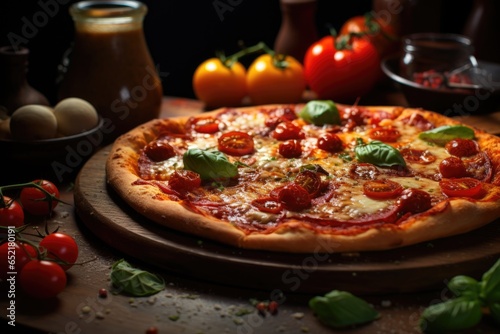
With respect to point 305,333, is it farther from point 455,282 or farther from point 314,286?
point 455,282

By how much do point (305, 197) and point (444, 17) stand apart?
362cm

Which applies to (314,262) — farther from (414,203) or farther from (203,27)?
(203,27)

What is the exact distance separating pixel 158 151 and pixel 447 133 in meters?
1.56

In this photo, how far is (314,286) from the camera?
2771mm

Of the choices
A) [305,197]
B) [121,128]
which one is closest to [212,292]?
[305,197]

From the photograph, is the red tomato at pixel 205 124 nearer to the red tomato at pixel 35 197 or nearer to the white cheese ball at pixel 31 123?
the white cheese ball at pixel 31 123

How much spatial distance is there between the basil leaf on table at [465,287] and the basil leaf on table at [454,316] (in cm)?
5

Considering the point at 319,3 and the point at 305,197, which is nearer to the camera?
the point at 305,197

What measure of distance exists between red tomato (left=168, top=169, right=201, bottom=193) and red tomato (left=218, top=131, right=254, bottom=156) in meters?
0.48

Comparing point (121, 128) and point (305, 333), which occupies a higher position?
point (305, 333)

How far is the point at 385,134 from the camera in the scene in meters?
4.04

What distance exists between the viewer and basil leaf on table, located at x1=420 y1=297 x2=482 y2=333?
2434 millimetres

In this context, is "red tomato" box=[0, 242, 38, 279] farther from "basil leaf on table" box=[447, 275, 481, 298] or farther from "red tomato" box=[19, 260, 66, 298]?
"basil leaf on table" box=[447, 275, 481, 298]

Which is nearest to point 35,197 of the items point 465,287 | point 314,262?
point 314,262
